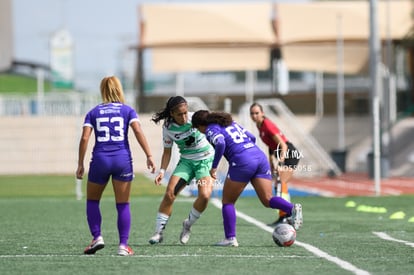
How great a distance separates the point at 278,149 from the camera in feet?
64.6

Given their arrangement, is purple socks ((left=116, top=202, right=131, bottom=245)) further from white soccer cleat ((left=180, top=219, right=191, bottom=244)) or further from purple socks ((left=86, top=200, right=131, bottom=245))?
white soccer cleat ((left=180, top=219, right=191, bottom=244))

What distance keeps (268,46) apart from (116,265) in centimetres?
4472

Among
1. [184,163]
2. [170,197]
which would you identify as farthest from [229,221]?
[184,163]

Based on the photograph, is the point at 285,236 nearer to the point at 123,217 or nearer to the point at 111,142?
the point at 123,217

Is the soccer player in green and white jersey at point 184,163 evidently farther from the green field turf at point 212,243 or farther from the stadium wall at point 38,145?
the stadium wall at point 38,145

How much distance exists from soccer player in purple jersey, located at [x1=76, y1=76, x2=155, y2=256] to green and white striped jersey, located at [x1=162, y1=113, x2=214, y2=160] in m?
1.79

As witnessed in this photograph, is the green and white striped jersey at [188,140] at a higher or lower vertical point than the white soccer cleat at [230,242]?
higher

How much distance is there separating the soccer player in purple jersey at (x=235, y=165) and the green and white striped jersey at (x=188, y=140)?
1.44 feet

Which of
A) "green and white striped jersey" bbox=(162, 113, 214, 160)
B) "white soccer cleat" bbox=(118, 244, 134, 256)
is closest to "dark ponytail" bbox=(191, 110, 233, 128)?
"green and white striped jersey" bbox=(162, 113, 214, 160)

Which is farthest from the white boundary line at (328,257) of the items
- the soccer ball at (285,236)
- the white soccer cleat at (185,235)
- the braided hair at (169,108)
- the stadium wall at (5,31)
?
the stadium wall at (5,31)

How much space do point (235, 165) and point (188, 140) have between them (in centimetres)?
72

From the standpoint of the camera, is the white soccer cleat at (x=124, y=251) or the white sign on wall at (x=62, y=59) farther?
the white sign on wall at (x=62, y=59)

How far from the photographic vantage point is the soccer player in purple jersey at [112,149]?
13953 millimetres

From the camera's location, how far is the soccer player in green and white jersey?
51.8 feet
